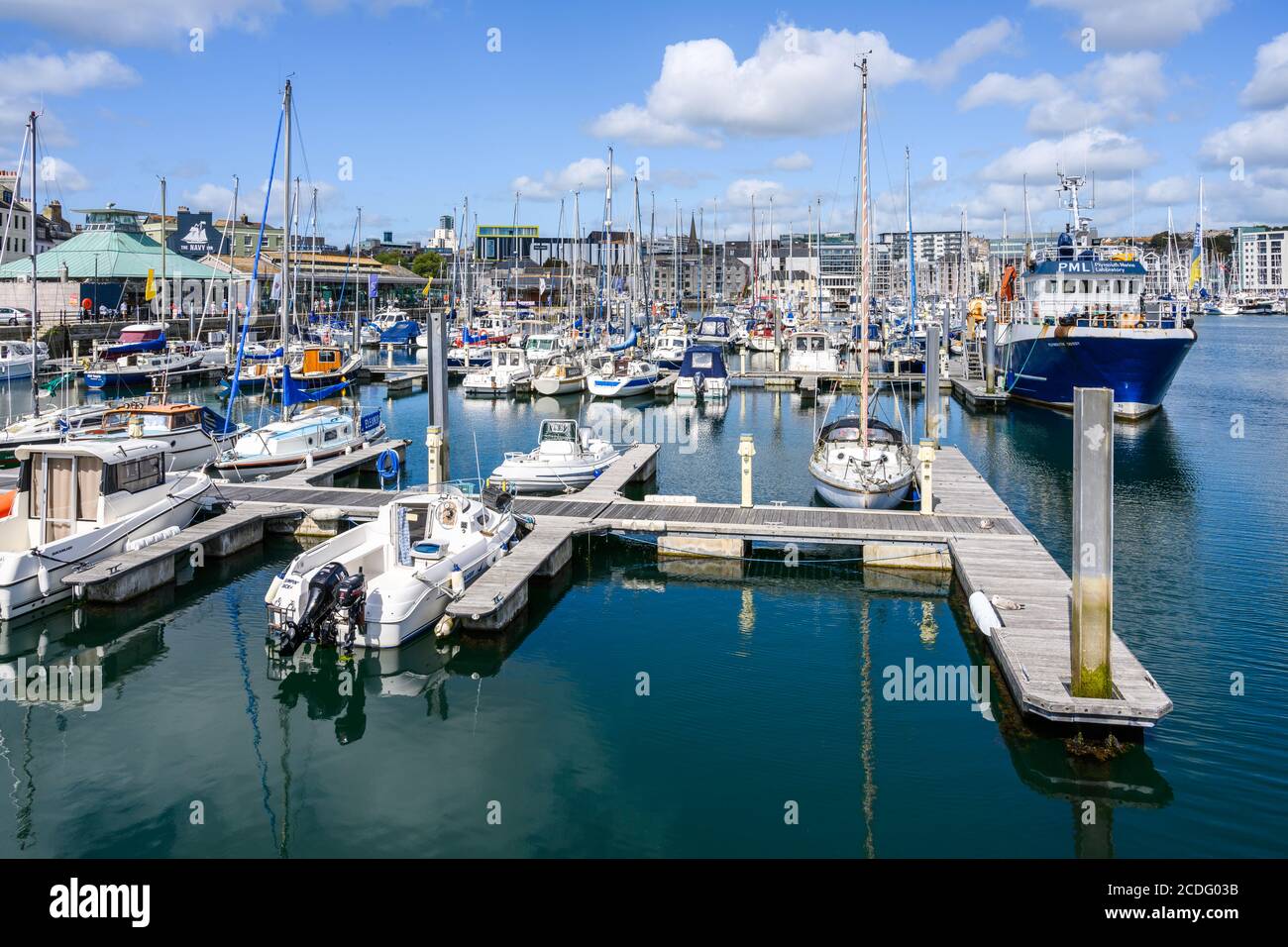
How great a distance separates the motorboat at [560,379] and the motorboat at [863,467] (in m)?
32.2

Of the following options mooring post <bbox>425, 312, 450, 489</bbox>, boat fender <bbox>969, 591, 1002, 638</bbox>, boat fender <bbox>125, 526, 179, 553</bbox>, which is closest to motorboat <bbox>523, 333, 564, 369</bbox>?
Result: mooring post <bbox>425, 312, 450, 489</bbox>

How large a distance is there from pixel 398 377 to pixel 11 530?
47028 millimetres

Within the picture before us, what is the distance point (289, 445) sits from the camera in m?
32.2

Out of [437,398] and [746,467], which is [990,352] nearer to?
[746,467]

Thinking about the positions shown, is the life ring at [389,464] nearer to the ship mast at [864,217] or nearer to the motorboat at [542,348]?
the ship mast at [864,217]

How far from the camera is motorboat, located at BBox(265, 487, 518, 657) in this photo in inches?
674

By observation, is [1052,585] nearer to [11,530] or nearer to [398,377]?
[11,530]

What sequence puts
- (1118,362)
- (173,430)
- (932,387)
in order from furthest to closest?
(1118,362)
(932,387)
(173,430)

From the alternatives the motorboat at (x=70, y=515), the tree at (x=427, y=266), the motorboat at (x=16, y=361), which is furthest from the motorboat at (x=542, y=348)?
the tree at (x=427, y=266)

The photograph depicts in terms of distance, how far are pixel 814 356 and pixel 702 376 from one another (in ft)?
41.2

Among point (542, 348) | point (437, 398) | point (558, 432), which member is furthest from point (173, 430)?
point (542, 348)

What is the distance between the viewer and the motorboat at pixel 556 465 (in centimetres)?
2973

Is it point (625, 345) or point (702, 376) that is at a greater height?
point (625, 345)
